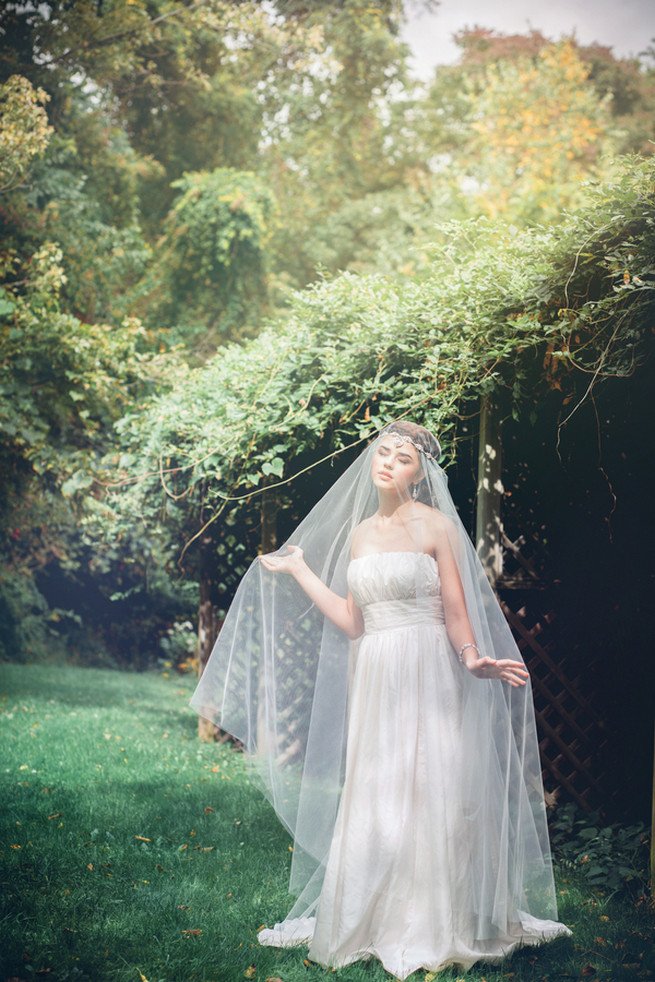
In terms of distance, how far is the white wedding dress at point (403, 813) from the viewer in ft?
9.36

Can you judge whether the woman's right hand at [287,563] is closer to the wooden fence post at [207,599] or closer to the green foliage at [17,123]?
the wooden fence post at [207,599]

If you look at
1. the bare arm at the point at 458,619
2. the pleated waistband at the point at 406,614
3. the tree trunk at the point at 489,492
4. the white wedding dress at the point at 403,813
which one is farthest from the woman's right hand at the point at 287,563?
the tree trunk at the point at 489,492

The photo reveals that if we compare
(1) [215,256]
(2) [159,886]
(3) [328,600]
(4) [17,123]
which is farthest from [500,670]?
(1) [215,256]

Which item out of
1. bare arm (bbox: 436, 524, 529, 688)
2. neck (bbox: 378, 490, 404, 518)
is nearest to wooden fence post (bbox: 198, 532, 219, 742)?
neck (bbox: 378, 490, 404, 518)

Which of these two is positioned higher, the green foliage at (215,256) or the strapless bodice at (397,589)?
the green foliage at (215,256)

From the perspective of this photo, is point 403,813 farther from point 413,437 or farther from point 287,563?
point 413,437

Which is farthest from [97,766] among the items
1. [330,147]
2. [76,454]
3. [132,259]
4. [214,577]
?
[330,147]

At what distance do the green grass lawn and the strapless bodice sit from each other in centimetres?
125

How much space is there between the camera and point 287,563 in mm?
3316

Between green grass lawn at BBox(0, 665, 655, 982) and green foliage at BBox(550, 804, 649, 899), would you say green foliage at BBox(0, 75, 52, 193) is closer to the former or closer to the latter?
green grass lawn at BBox(0, 665, 655, 982)

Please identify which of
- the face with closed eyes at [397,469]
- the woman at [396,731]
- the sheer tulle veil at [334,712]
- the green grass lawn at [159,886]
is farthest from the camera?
the face with closed eyes at [397,469]

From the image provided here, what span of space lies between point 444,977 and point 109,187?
1421 cm

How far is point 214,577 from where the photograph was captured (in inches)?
277

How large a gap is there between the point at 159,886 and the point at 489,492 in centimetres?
248
